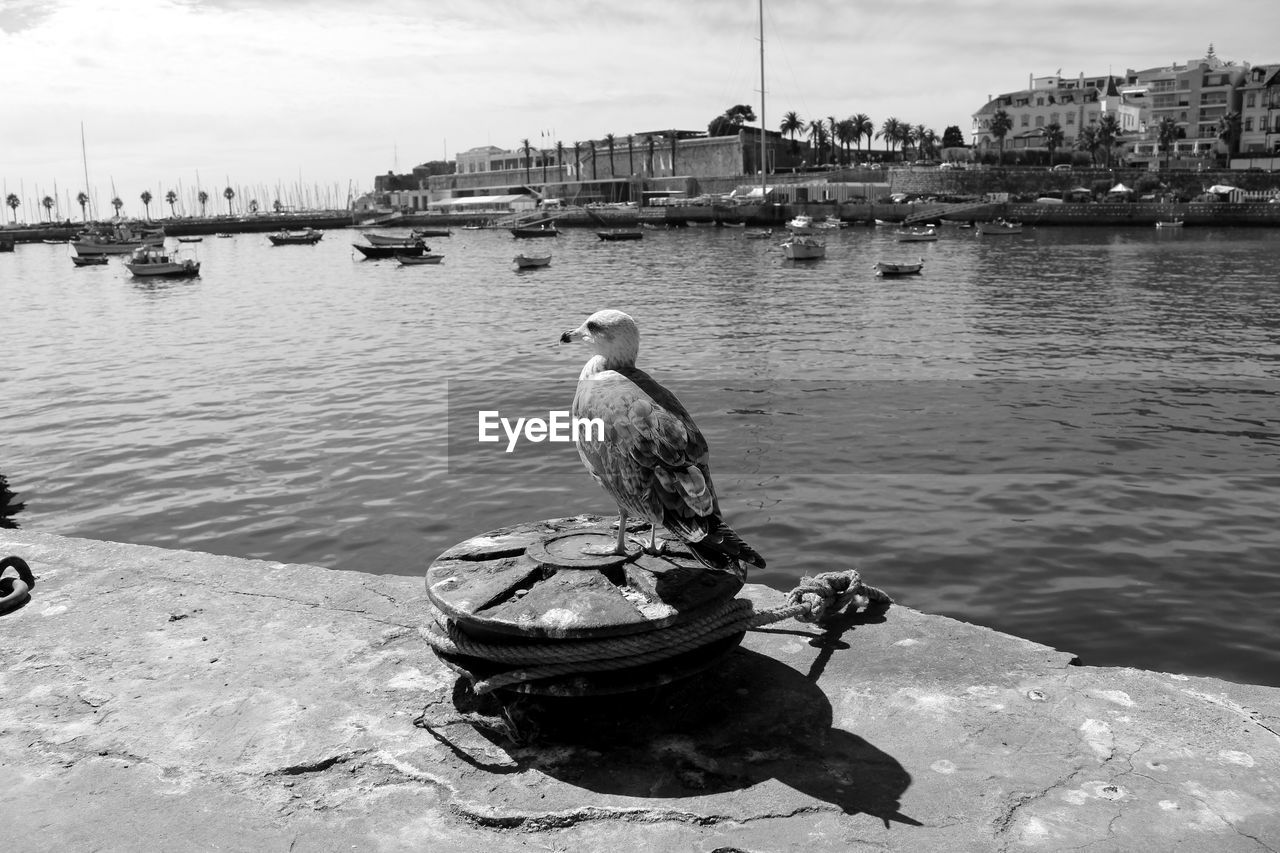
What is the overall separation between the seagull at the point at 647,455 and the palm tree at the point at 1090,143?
5208 inches

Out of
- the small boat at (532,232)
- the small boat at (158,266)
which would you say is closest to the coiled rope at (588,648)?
the small boat at (158,266)

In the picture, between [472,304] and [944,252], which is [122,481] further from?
[944,252]

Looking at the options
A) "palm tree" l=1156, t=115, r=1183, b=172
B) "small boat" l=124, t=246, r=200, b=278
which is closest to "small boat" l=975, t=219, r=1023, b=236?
"small boat" l=124, t=246, r=200, b=278

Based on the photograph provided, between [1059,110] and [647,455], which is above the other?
[1059,110]

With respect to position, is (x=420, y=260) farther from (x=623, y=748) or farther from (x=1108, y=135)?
(x=1108, y=135)

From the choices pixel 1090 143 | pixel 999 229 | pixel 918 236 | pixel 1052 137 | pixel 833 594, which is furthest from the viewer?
pixel 1052 137

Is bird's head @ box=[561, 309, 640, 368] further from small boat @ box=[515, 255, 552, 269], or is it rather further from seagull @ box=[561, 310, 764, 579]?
small boat @ box=[515, 255, 552, 269]

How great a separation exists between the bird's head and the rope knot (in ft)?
5.18

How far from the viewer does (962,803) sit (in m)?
3.45

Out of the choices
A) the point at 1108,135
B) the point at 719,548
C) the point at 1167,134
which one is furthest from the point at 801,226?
the point at 719,548

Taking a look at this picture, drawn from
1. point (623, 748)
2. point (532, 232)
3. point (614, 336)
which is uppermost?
point (532, 232)

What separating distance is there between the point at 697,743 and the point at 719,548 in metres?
0.81

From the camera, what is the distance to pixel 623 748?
3902 mm

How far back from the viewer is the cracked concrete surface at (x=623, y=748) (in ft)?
11.0
